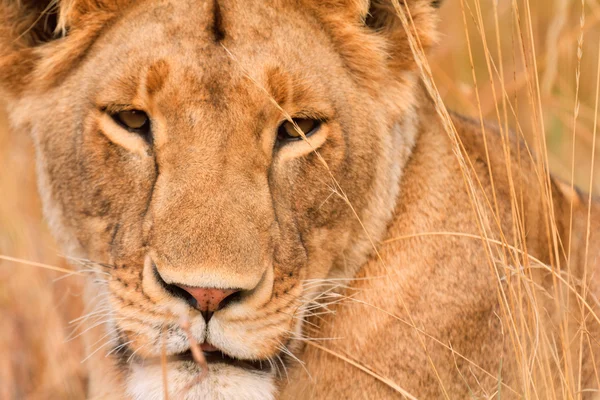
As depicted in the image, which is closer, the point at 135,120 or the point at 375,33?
the point at 135,120

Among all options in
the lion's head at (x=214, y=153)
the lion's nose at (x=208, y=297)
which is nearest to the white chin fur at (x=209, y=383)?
the lion's head at (x=214, y=153)

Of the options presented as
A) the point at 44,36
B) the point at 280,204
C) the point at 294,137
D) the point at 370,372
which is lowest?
the point at 370,372

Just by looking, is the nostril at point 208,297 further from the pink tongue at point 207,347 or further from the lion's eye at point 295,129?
the lion's eye at point 295,129

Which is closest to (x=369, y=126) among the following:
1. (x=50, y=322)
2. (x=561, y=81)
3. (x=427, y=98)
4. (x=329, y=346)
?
(x=427, y=98)

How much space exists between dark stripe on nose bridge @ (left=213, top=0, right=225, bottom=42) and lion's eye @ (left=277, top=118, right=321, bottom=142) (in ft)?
1.04

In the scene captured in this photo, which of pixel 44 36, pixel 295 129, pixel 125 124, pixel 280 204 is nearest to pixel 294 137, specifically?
pixel 295 129

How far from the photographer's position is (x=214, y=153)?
8.45ft

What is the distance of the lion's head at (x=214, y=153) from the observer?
2.44m

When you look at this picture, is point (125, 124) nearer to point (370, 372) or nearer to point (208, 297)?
point (208, 297)

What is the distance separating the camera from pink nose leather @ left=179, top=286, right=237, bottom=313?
228 cm

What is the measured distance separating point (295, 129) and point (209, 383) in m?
0.80

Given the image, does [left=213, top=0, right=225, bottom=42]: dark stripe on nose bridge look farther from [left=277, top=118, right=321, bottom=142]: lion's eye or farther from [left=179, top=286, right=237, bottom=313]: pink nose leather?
[left=179, top=286, right=237, bottom=313]: pink nose leather

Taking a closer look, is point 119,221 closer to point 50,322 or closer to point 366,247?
point 366,247

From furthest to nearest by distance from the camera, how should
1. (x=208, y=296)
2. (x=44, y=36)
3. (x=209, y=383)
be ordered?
(x=44, y=36)
(x=209, y=383)
(x=208, y=296)
